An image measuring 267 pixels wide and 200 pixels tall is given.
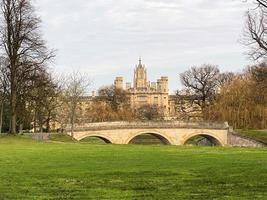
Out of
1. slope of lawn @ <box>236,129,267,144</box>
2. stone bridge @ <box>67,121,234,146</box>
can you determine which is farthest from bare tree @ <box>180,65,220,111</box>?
slope of lawn @ <box>236,129,267,144</box>

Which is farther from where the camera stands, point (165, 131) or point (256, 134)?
point (165, 131)

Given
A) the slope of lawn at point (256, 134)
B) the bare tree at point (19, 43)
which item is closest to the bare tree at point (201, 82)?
the slope of lawn at point (256, 134)

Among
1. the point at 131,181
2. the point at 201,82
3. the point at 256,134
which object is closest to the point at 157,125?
the point at 256,134

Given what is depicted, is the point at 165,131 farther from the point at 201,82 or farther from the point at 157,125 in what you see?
the point at 201,82

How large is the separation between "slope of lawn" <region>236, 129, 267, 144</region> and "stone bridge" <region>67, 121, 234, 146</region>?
127 inches

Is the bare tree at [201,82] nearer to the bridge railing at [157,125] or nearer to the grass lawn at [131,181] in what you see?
the bridge railing at [157,125]

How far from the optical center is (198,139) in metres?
105

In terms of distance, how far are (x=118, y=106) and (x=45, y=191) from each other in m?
116

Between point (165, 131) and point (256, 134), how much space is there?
13.7m

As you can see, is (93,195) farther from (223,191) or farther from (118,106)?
(118,106)

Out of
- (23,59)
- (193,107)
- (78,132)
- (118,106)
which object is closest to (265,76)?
(23,59)

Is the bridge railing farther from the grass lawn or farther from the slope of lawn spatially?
the grass lawn

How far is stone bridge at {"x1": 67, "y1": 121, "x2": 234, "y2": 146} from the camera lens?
77.4m

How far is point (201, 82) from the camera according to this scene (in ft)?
328
